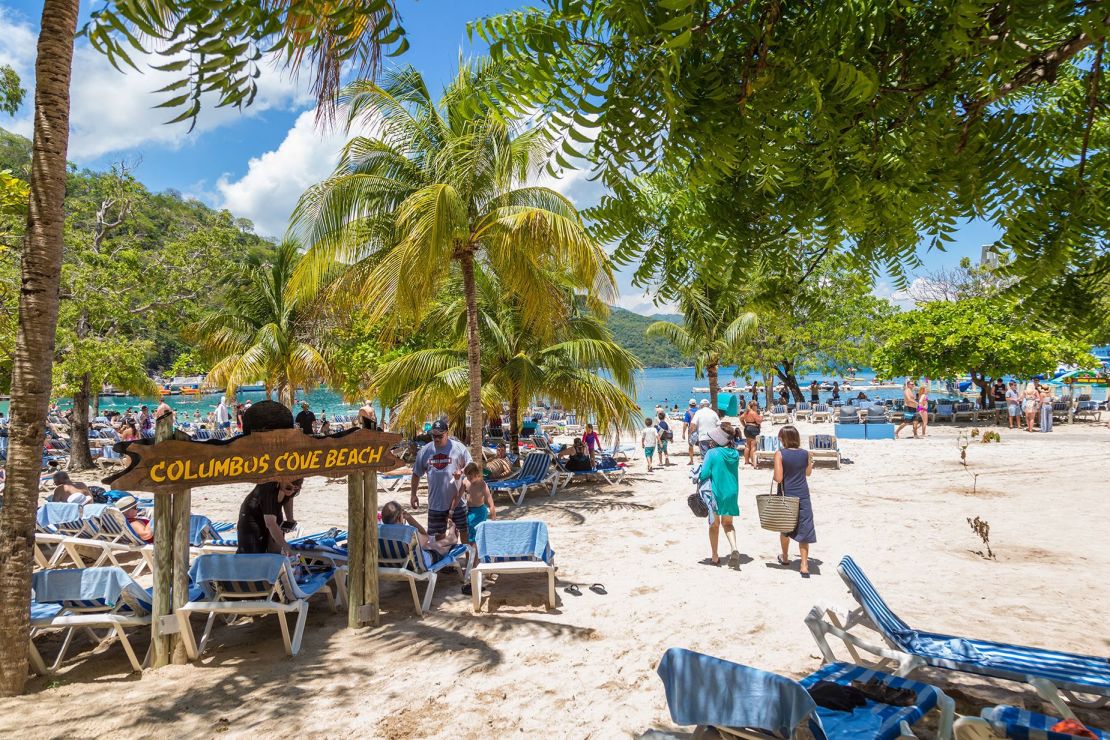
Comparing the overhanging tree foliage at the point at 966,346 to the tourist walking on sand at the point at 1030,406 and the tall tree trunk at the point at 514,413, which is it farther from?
the tall tree trunk at the point at 514,413

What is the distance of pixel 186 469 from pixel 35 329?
136cm

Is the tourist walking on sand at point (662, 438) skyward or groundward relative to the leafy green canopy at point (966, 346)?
groundward

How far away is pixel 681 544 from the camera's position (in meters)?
8.15

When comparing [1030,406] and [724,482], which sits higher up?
[1030,406]

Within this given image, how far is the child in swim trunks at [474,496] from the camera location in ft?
23.0

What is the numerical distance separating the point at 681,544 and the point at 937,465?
29.7ft

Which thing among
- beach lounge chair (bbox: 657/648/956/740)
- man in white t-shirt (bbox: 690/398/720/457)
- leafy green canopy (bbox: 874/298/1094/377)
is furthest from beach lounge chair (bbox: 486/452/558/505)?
leafy green canopy (bbox: 874/298/1094/377)

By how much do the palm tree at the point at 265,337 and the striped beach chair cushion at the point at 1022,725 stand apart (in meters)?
17.8

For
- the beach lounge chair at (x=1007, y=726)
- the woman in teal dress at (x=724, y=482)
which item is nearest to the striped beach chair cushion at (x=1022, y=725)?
the beach lounge chair at (x=1007, y=726)

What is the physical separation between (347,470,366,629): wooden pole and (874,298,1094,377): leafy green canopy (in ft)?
70.9

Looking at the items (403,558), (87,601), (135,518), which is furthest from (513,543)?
(135,518)

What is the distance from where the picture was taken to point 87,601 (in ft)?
16.1

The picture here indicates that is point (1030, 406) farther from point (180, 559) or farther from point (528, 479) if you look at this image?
point (180, 559)

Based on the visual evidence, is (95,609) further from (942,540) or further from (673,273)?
(942,540)
